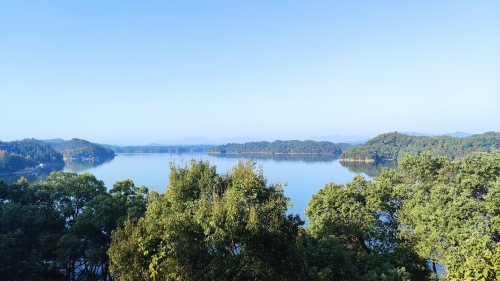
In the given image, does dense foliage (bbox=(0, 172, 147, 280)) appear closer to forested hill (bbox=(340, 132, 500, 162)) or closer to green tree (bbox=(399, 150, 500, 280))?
green tree (bbox=(399, 150, 500, 280))

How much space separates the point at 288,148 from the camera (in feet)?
429

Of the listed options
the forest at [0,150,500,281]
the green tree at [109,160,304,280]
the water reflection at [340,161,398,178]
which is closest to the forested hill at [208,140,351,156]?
the water reflection at [340,161,398,178]

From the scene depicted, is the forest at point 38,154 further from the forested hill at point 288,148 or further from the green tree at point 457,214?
the green tree at point 457,214

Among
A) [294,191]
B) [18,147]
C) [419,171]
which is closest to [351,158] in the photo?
[294,191]

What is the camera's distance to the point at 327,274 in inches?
320

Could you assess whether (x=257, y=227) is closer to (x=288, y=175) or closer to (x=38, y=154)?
(x=288, y=175)

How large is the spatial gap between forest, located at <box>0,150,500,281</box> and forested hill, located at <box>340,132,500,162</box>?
60.9 metres

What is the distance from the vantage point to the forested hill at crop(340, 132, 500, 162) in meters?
67.5

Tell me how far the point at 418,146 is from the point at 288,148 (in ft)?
188

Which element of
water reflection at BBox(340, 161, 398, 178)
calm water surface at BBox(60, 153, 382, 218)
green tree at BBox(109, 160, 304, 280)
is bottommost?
calm water surface at BBox(60, 153, 382, 218)

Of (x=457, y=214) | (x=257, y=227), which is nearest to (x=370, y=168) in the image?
(x=457, y=214)

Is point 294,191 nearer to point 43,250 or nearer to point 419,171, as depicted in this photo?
point 419,171

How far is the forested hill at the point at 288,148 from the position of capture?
123 metres

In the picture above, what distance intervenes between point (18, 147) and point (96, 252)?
9876 cm
